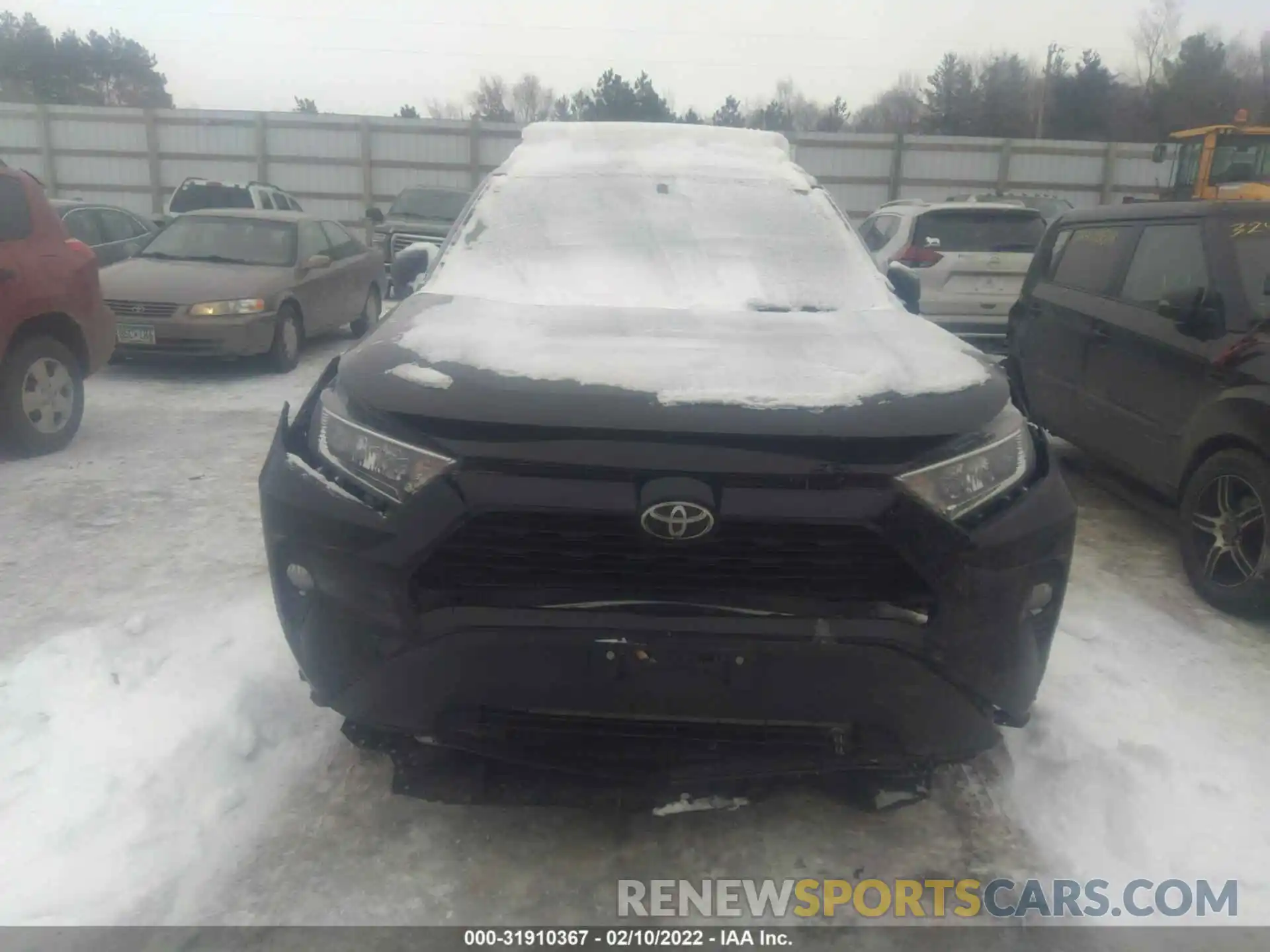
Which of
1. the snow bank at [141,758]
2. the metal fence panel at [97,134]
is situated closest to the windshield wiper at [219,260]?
the snow bank at [141,758]

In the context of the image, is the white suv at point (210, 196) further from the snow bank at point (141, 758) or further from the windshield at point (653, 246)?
the snow bank at point (141, 758)

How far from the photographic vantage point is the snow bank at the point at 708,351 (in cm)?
241

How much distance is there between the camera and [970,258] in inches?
369

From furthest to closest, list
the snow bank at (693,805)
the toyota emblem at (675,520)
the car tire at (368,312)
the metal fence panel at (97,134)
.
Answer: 1. the metal fence panel at (97,134)
2. the car tire at (368,312)
3. the snow bank at (693,805)
4. the toyota emblem at (675,520)

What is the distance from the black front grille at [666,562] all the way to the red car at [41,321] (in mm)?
4964

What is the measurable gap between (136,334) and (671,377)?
7.73 meters

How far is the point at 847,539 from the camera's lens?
2291 millimetres

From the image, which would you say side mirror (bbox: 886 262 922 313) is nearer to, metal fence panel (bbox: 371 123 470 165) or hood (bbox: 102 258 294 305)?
hood (bbox: 102 258 294 305)

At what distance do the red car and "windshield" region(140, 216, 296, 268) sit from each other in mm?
3236

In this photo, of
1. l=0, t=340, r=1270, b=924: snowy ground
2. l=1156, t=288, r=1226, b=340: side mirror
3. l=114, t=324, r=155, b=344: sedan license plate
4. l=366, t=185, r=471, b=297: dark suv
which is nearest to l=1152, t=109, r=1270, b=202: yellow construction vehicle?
l=366, t=185, r=471, b=297: dark suv

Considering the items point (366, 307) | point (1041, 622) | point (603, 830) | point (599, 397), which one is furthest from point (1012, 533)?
point (366, 307)

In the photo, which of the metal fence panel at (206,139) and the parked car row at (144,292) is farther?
the metal fence panel at (206,139)

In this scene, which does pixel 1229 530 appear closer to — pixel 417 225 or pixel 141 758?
pixel 141 758

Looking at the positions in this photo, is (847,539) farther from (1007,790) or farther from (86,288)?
(86,288)
